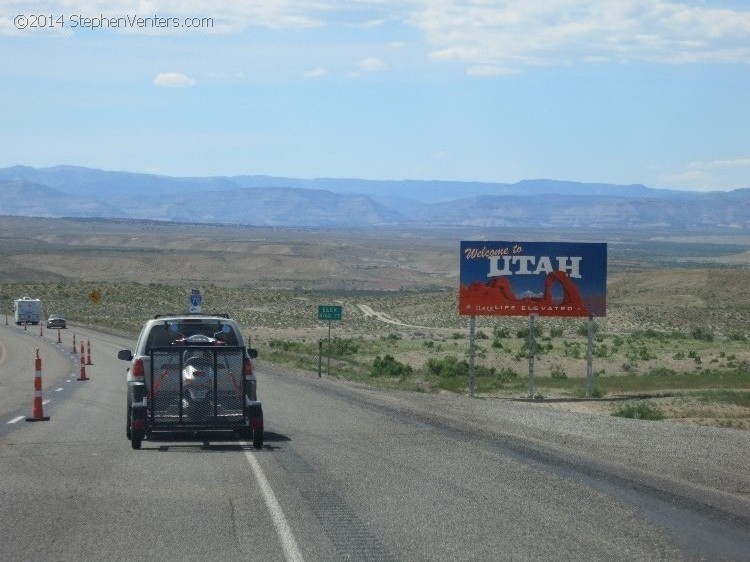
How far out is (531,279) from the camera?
1209 inches

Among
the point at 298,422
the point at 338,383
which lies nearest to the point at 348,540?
the point at 298,422

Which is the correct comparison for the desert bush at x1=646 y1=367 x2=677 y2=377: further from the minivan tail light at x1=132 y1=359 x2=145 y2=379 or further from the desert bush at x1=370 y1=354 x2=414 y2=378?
the minivan tail light at x1=132 y1=359 x2=145 y2=379

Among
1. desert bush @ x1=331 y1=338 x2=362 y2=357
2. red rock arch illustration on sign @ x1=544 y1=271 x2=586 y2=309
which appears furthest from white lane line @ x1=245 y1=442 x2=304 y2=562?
desert bush @ x1=331 y1=338 x2=362 y2=357

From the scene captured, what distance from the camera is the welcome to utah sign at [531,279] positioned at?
101ft

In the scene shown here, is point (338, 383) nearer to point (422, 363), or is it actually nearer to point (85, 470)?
point (422, 363)

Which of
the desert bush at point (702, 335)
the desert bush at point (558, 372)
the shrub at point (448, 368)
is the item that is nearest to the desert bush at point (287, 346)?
the shrub at point (448, 368)

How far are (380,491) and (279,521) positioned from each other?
1973mm

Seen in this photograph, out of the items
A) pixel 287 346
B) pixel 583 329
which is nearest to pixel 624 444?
pixel 287 346

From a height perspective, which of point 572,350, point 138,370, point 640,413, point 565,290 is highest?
point 565,290

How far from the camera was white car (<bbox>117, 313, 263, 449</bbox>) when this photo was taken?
15203mm

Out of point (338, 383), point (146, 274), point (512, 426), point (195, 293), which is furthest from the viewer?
point (146, 274)

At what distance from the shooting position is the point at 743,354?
4938 centimetres

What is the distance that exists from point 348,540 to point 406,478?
Result: 355 centimetres

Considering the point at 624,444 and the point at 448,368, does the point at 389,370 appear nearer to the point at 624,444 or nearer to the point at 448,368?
the point at 448,368
